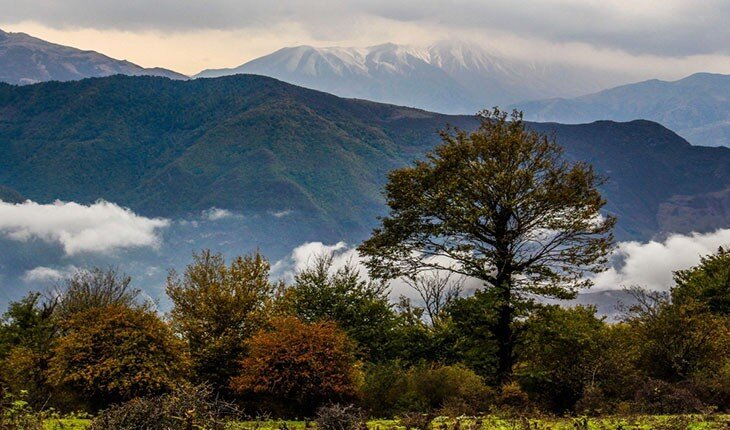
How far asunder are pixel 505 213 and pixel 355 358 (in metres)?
7.92

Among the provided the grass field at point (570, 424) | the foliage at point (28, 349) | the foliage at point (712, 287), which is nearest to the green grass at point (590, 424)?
the grass field at point (570, 424)

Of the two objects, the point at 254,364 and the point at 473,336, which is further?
the point at 473,336

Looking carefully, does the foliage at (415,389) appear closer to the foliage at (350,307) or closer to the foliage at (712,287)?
the foliage at (350,307)

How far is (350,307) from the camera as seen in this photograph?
33.2 m

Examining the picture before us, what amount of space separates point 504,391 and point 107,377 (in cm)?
1178

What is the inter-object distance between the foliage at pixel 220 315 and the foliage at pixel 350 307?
195cm

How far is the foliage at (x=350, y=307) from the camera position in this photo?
31.9 m

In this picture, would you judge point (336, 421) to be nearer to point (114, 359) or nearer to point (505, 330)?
point (114, 359)

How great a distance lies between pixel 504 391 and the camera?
21.5 m

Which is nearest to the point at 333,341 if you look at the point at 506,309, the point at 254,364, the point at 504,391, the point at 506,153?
the point at 254,364

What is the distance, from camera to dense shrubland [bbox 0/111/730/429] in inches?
827

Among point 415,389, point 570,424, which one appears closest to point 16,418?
point 570,424

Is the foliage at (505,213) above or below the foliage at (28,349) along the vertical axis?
above

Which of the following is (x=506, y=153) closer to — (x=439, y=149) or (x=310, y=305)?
(x=439, y=149)
